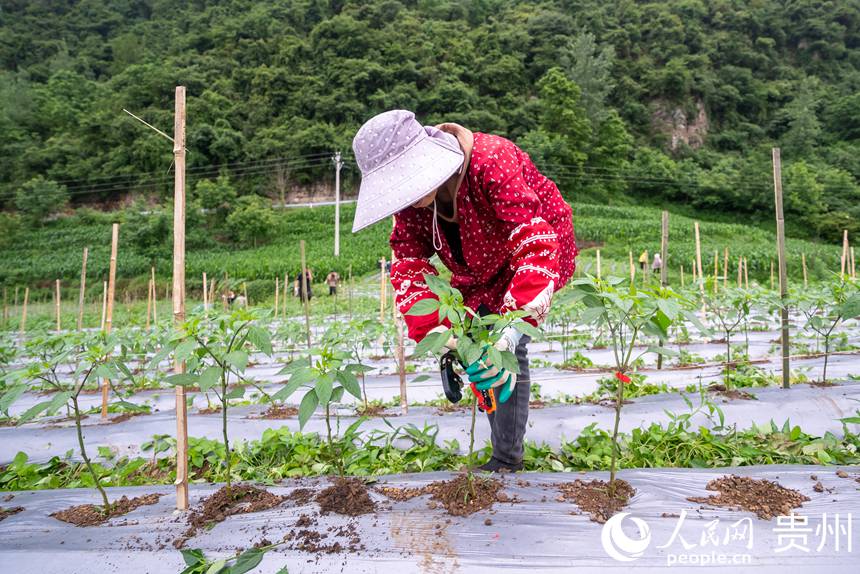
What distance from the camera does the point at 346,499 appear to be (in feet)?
4.41

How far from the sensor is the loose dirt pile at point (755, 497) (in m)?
1.21

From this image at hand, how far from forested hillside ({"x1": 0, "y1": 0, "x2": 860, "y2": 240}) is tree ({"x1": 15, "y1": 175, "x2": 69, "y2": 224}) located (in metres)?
0.27

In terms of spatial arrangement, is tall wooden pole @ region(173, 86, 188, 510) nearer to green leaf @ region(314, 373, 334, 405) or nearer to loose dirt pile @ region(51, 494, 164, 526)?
loose dirt pile @ region(51, 494, 164, 526)

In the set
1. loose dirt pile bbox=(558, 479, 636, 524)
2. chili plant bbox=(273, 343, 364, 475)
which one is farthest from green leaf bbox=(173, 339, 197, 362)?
loose dirt pile bbox=(558, 479, 636, 524)

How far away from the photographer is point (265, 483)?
5.14ft

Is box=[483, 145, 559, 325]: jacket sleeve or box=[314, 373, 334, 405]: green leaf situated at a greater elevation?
box=[483, 145, 559, 325]: jacket sleeve

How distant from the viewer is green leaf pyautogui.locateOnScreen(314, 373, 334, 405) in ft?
3.77

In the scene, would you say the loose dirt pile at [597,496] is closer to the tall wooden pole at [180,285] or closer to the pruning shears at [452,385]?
the pruning shears at [452,385]

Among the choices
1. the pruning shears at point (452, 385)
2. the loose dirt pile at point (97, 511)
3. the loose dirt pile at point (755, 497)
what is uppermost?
the pruning shears at point (452, 385)

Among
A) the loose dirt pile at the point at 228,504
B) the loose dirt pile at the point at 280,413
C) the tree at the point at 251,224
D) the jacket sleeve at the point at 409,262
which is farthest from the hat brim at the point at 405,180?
the tree at the point at 251,224

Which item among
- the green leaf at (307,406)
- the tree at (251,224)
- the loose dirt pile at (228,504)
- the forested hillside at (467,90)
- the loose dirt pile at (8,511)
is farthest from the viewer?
the forested hillside at (467,90)

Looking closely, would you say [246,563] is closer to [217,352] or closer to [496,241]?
[217,352]

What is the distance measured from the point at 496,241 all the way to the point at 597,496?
2.68 ft

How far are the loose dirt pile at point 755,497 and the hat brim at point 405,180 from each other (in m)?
1.13
